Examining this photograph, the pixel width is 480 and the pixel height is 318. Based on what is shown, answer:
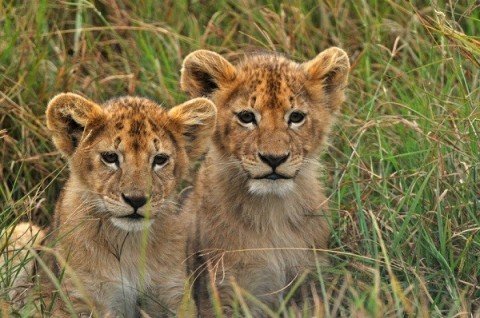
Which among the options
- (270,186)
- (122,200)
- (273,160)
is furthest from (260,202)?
(122,200)

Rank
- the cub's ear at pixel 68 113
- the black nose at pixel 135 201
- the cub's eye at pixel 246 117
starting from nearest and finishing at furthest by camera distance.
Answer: the black nose at pixel 135 201 < the cub's ear at pixel 68 113 < the cub's eye at pixel 246 117

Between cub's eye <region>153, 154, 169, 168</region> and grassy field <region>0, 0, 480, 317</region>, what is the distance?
1.80ft

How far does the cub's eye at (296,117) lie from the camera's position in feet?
19.4

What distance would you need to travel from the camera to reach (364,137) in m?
6.94

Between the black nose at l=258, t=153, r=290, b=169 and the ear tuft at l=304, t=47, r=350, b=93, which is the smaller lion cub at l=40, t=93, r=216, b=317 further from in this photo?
the ear tuft at l=304, t=47, r=350, b=93

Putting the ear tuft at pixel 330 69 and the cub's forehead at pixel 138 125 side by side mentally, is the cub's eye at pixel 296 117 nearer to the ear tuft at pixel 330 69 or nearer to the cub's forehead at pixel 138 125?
the ear tuft at pixel 330 69

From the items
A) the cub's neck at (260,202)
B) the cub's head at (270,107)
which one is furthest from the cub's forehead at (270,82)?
the cub's neck at (260,202)

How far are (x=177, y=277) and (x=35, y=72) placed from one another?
6.99ft

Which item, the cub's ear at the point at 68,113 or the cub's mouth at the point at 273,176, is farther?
the cub's mouth at the point at 273,176

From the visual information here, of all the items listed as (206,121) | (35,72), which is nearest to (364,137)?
(206,121)

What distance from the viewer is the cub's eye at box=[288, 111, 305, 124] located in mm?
5902

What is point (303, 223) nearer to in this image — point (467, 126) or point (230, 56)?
point (467, 126)

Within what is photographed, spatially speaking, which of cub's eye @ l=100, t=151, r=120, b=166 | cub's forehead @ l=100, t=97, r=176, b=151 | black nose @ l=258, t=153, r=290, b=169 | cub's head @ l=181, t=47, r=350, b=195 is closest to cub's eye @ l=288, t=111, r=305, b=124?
cub's head @ l=181, t=47, r=350, b=195

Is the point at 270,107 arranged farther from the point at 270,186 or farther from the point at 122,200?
the point at 122,200
